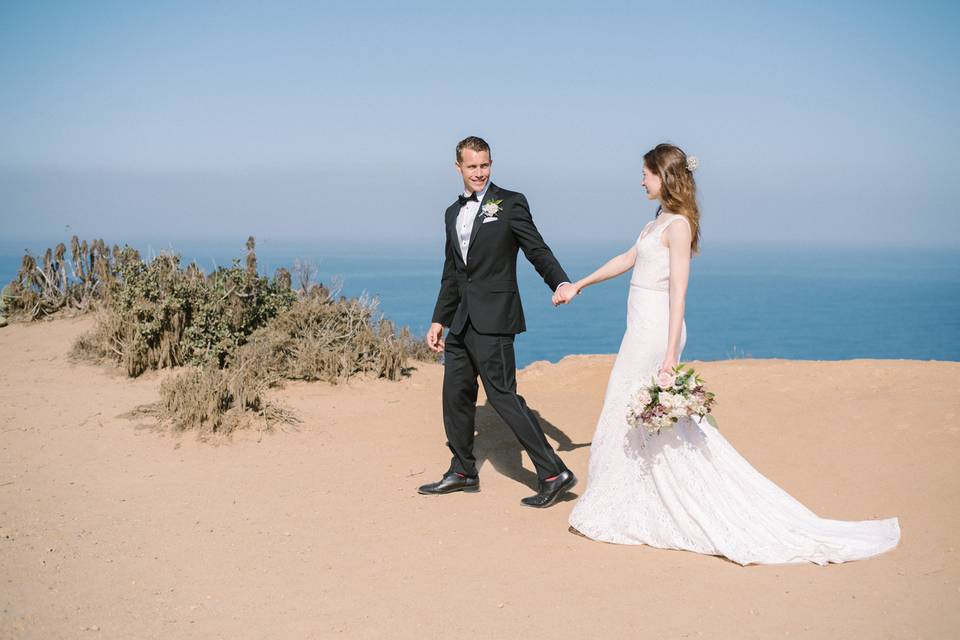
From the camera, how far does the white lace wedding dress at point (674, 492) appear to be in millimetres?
5055

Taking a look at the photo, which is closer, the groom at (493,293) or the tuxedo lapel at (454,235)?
the groom at (493,293)

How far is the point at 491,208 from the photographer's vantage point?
610cm

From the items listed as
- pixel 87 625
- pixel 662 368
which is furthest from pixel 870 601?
pixel 87 625

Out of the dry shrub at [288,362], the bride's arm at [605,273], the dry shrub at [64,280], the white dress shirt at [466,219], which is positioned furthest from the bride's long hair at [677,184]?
the dry shrub at [64,280]

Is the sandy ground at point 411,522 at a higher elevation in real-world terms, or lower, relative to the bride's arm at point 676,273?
lower

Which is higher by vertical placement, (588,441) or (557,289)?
(557,289)

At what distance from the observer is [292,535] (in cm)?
555

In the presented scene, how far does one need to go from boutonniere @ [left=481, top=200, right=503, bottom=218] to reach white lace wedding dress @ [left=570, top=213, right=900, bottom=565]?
43.4 inches

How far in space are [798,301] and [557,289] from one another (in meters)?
70.4

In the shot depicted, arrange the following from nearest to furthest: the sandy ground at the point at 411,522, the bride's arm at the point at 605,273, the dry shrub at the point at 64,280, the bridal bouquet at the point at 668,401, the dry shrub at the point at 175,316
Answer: the sandy ground at the point at 411,522 → the bridal bouquet at the point at 668,401 → the bride's arm at the point at 605,273 → the dry shrub at the point at 175,316 → the dry shrub at the point at 64,280

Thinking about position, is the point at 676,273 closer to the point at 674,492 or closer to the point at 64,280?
the point at 674,492

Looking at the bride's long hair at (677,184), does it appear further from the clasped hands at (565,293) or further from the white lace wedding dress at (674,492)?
the clasped hands at (565,293)

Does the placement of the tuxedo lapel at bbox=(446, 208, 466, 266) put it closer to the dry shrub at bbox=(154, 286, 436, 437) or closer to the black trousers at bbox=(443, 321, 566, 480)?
the black trousers at bbox=(443, 321, 566, 480)

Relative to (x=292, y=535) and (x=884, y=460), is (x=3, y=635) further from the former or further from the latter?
(x=884, y=460)
